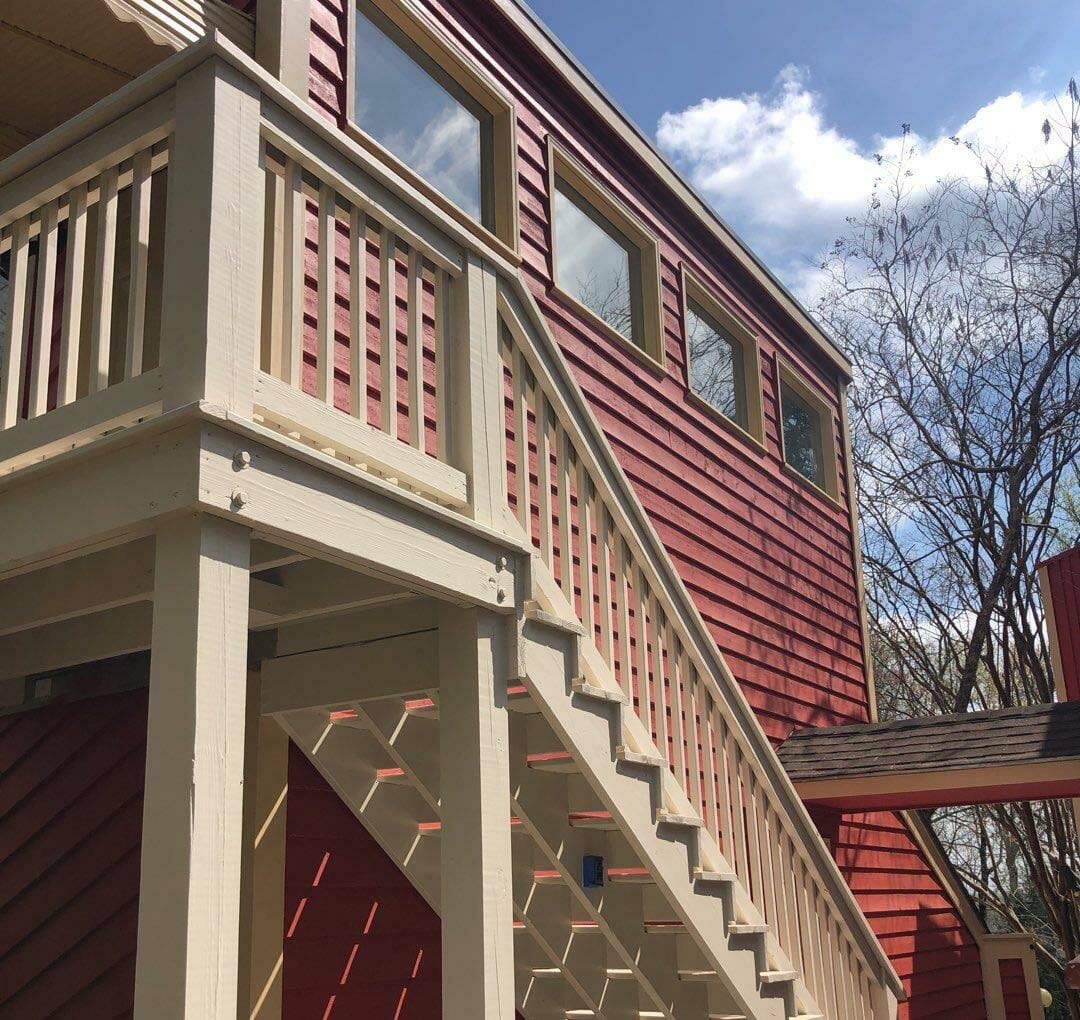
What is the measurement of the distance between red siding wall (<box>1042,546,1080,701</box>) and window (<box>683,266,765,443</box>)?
2.90 meters

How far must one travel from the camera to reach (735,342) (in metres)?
9.18

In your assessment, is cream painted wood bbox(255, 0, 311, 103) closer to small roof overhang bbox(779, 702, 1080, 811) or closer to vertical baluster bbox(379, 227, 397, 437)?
vertical baluster bbox(379, 227, 397, 437)

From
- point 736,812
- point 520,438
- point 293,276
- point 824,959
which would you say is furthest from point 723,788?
point 293,276

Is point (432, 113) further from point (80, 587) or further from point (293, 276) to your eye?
point (80, 587)

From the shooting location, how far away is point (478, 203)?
6.42 meters

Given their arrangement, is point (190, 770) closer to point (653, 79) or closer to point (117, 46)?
point (117, 46)

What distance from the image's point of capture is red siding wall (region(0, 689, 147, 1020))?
4.37 meters

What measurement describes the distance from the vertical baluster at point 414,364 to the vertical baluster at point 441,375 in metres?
0.07

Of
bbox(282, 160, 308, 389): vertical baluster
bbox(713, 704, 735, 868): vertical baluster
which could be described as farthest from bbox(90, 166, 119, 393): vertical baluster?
bbox(713, 704, 735, 868): vertical baluster

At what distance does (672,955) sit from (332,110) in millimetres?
3760

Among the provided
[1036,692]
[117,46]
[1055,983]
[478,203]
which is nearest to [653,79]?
[1036,692]

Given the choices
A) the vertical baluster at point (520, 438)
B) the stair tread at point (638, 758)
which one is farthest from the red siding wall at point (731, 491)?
the stair tread at point (638, 758)

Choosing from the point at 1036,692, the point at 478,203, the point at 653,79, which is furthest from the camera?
the point at 653,79

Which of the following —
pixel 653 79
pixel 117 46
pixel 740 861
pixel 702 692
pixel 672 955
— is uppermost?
pixel 653 79
